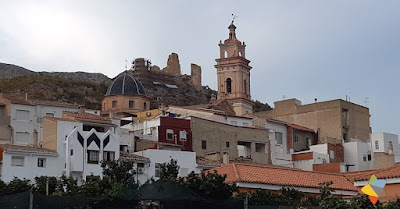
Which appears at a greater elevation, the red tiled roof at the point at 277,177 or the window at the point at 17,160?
Result: the window at the point at 17,160

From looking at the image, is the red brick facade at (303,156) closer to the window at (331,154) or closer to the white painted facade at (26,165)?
the window at (331,154)

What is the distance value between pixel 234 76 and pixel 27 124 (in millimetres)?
39304

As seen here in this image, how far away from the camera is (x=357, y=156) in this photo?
69.6 metres

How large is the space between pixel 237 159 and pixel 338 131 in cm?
1737

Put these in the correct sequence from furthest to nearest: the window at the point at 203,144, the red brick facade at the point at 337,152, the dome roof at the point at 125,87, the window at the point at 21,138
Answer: the dome roof at the point at 125,87 < the red brick facade at the point at 337,152 < the window at the point at 203,144 < the window at the point at 21,138

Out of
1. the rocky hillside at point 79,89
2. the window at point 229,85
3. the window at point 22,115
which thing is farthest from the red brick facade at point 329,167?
the rocky hillside at point 79,89

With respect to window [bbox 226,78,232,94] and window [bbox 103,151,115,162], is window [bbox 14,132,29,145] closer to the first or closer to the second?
window [bbox 103,151,115,162]

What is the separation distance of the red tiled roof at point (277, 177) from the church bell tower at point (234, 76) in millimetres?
49090

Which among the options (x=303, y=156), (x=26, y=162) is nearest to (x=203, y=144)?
(x=303, y=156)

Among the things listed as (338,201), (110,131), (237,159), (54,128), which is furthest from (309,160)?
(338,201)

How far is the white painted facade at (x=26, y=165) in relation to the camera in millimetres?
46469

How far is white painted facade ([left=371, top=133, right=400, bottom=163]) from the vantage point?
236 feet

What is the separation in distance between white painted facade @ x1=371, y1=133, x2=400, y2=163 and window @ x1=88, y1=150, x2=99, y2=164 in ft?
106

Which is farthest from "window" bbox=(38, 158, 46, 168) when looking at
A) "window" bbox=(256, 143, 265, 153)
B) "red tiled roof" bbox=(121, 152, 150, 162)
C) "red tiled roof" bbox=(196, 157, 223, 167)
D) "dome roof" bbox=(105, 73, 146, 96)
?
"dome roof" bbox=(105, 73, 146, 96)
